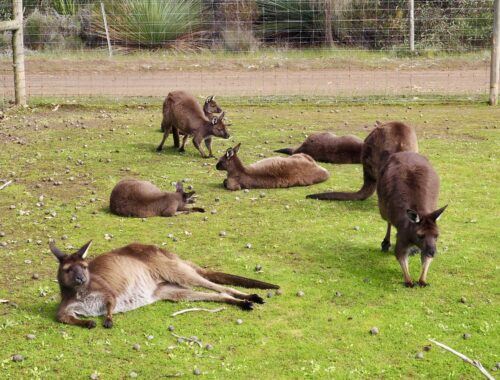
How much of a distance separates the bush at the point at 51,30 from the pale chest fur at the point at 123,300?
1505 cm

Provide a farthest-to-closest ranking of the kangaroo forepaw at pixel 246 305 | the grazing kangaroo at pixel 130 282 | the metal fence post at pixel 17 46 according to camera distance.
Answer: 1. the metal fence post at pixel 17 46
2. the kangaroo forepaw at pixel 246 305
3. the grazing kangaroo at pixel 130 282

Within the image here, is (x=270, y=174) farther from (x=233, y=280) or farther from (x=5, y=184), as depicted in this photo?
(x=233, y=280)

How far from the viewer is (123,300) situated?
609 cm

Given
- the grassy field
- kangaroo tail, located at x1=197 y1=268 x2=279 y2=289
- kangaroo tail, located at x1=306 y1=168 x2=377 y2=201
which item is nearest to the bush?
the grassy field

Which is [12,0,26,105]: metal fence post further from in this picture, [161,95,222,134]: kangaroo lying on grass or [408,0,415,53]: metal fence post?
[408,0,415,53]: metal fence post

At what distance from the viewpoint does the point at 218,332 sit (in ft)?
18.9

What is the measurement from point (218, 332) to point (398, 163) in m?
2.38

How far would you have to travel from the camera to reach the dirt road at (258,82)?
53.3ft

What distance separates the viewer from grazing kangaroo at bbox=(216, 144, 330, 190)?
379 inches

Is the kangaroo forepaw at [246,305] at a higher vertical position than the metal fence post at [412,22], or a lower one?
lower

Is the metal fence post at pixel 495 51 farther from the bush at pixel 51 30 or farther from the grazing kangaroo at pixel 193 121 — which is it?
the bush at pixel 51 30

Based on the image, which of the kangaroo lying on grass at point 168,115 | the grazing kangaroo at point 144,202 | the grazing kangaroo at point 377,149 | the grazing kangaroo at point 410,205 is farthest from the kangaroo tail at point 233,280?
the kangaroo lying on grass at point 168,115

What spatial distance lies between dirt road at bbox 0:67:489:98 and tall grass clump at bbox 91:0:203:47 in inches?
59.7

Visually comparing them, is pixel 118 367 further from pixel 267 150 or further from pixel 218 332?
→ pixel 267 150
